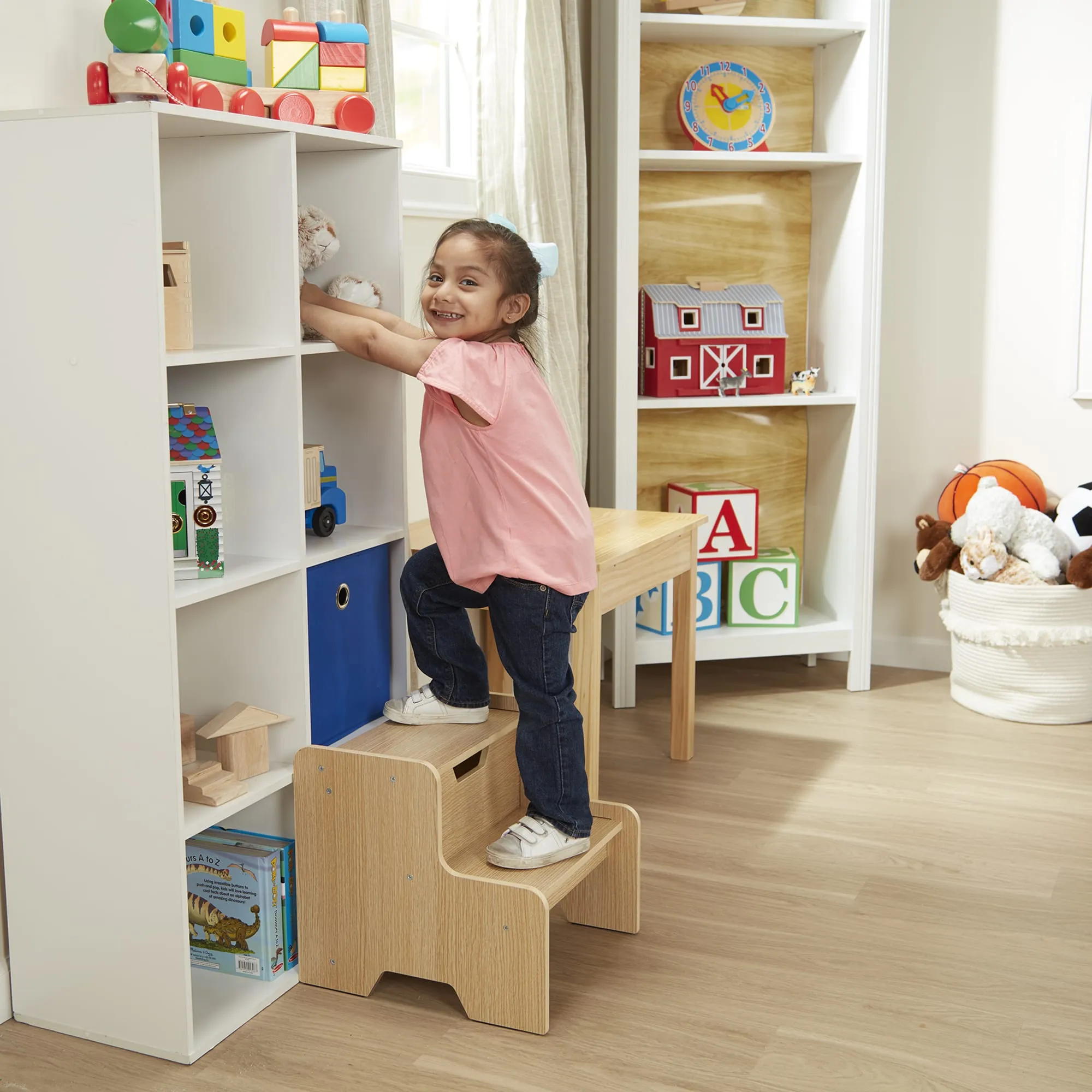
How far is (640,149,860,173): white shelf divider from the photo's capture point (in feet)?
9.81

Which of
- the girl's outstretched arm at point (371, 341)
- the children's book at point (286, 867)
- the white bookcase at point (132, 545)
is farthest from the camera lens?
the children's book at point (286, 867)

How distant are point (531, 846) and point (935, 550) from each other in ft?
5.67

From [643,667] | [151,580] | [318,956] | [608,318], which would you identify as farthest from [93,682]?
[643,667]

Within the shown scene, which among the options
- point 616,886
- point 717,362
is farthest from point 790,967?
point 717,362

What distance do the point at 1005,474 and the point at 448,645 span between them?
73.0 inches

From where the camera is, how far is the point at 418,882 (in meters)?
1.73

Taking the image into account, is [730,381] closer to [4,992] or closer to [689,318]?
[689,318]

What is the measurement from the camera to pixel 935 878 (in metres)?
2.17

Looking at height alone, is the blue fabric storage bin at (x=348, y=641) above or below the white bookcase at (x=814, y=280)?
below

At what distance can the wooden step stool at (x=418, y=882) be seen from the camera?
1.69 meters

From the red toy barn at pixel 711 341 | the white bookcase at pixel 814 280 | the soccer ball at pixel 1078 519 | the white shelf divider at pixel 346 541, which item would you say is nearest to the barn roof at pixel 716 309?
the red toy barn at pixel 711 341

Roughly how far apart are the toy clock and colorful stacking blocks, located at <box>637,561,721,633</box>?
1.03m

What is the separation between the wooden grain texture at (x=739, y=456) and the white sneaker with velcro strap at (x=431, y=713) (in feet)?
4.67

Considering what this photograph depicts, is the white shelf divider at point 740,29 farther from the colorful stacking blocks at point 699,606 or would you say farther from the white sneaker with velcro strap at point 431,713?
the white sneaker with velcro strap at point 431,713
